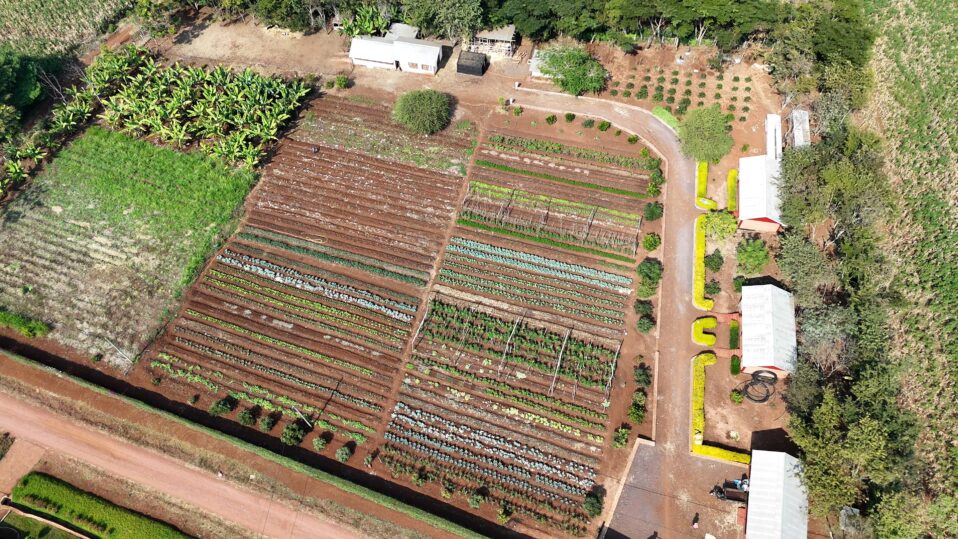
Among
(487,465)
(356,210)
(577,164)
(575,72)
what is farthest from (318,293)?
(575,72)

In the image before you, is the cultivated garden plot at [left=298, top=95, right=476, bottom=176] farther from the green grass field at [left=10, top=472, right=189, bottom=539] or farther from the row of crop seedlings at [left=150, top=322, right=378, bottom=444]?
the green grass field at [left=10, top=472, right=189, bottom=539]

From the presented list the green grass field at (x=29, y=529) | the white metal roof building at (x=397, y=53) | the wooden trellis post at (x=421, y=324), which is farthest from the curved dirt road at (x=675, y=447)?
the green grass field at (x=29, y=529)

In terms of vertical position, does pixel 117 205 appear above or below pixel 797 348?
above

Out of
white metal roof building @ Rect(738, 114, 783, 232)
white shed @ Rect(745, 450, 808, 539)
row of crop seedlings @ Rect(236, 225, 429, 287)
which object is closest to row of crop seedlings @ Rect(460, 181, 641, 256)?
row of crop seedlings @ Rect(236, 225, 429, 287)

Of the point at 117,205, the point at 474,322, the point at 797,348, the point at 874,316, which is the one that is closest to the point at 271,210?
the point at 117,205

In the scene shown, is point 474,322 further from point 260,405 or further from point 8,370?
point 8,370

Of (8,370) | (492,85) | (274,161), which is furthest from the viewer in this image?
(492,85)

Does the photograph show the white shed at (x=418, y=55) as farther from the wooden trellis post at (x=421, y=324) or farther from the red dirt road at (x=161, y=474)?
the red dirt road at (x=161, y=474)
